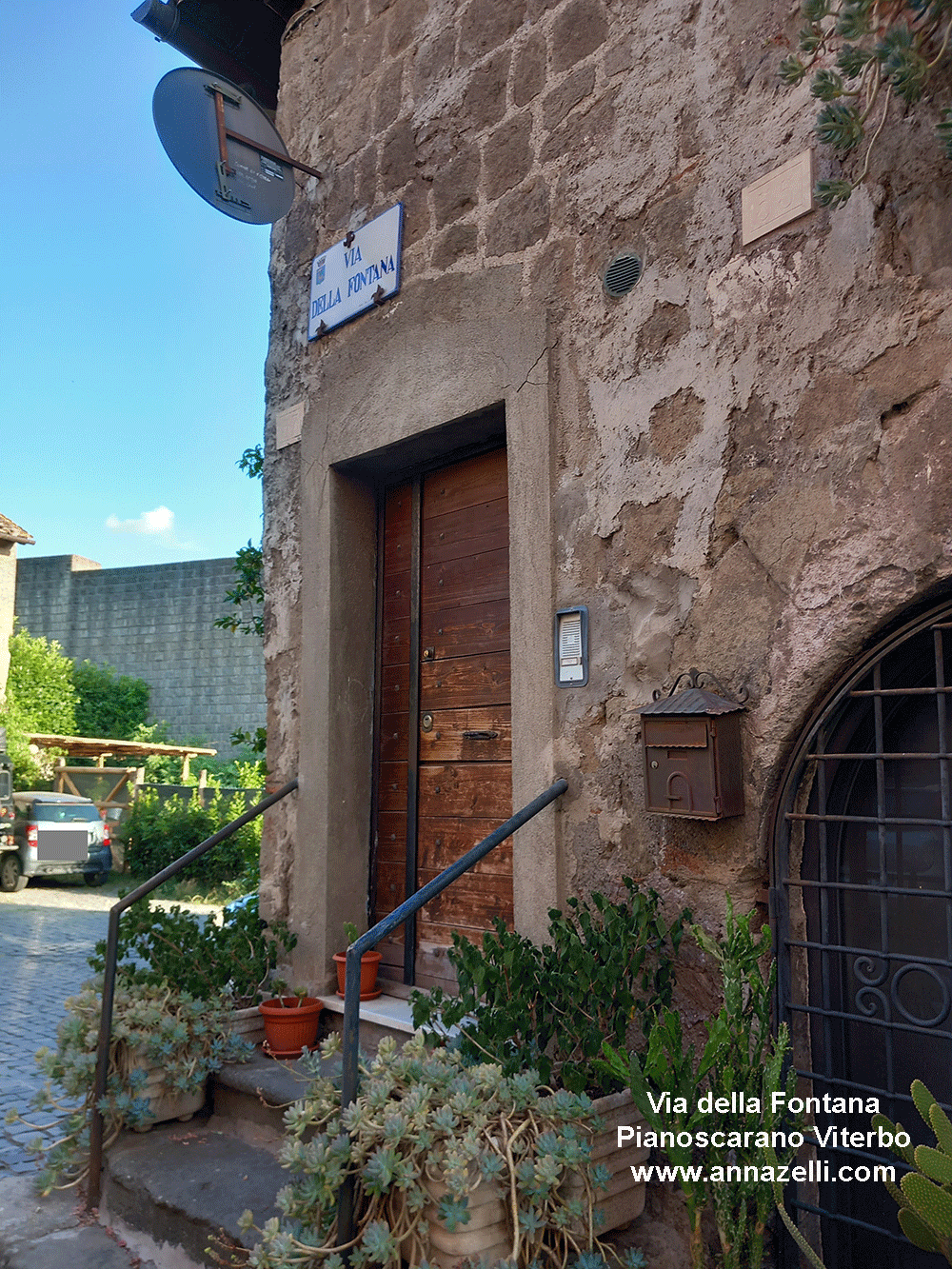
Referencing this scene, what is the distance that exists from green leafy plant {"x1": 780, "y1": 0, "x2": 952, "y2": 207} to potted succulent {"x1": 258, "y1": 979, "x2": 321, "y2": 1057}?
2.99 metres

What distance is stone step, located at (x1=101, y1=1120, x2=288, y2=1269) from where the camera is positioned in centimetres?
254

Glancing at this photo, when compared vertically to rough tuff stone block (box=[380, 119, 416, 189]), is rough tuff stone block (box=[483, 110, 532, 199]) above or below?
below

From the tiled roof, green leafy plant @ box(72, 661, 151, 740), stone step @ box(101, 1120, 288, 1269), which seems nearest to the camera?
stone step @ box(101, 1120, 288, 1269)

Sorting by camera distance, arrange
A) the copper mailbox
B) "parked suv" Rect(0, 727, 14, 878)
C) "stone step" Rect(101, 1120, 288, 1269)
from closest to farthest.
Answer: the copper mailbox → "stone step" Rect(101, 1120, 288, 1269) → "parked suv" Rect(0, 727, 14, 878)

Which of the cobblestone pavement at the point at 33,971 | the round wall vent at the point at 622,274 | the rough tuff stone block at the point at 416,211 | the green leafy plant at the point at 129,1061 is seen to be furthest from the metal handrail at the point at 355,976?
the rough tuff stone block at the point at 416,211

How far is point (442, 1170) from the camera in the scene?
199 cm

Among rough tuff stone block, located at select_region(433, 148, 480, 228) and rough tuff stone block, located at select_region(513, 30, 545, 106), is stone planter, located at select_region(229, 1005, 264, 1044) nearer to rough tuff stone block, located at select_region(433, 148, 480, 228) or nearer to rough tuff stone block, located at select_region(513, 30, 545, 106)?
rough tuff stone block, located at select_region(433, 148, 480, 228)

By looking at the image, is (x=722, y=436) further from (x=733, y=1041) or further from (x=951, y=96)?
(x=733, y=1041)

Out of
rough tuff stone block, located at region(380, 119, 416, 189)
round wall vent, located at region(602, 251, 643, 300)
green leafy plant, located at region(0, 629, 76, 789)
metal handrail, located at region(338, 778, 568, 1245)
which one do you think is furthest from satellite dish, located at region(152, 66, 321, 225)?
green leafy plant, located at region(0, 629, 76, 789)

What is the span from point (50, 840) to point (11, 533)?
7.11 m

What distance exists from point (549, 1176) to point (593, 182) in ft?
9.02

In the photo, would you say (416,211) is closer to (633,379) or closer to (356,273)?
(356,273)

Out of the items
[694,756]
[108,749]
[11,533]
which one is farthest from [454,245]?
[11,533]

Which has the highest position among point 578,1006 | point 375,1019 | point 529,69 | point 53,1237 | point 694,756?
point 529,69
